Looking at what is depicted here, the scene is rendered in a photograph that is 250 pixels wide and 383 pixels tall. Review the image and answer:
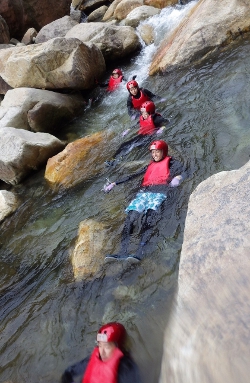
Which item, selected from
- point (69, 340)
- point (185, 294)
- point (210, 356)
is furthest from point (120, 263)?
point (210, 356)

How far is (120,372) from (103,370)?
17cm

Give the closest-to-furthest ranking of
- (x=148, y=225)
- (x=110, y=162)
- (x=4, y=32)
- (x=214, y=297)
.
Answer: (x=214, y=297) < (x=148, y=225) < (x=110, y=162) < (x=4, y=32)

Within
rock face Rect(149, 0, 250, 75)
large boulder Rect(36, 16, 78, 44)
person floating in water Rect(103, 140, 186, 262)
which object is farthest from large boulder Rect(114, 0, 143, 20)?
person floating in water Rect(103, 140, 186, 262)

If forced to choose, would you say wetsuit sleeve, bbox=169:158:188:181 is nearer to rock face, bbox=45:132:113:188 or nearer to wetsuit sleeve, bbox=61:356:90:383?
rock face, bbox=45:132:113:188

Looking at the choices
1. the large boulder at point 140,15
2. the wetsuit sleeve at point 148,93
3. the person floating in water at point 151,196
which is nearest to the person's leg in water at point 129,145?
the person floating in water at point 151,196

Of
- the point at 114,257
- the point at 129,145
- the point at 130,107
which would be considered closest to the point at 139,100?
the point at 130,107

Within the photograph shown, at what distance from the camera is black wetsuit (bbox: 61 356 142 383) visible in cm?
339

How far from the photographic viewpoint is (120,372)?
11.1 ft

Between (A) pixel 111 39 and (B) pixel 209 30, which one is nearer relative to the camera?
(B) pixel 209 30

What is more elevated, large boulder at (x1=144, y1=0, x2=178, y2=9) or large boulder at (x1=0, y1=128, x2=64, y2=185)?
Result: large boulder at (x1=0, y1=128, x2=64, y2=185)

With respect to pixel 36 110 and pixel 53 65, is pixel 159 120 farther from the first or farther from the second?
pixel 53 65

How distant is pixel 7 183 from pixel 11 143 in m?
1.11

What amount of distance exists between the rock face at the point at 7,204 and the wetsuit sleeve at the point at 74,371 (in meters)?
4.74

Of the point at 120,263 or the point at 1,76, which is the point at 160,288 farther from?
the point at 1,76
